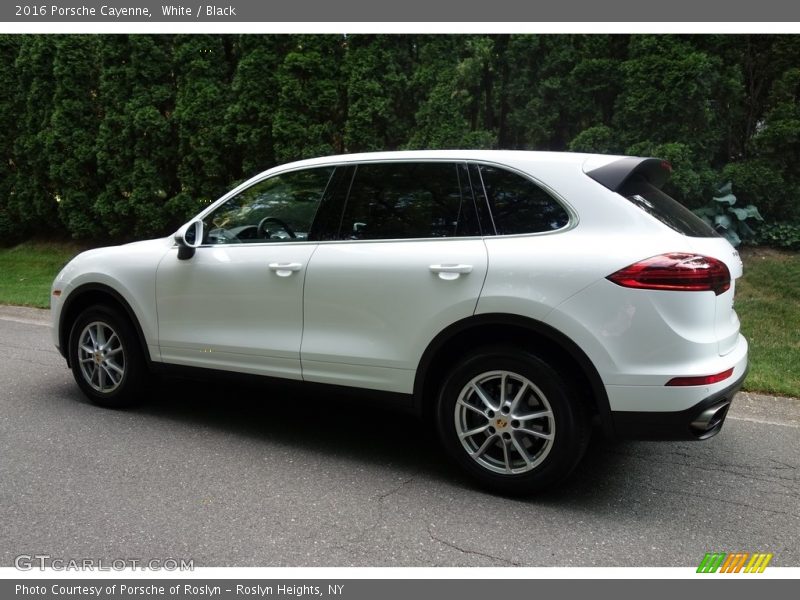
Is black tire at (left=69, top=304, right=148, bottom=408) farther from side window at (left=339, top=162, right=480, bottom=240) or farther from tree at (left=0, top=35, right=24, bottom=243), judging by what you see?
tree at (left=0, top=35, right=24, bottom=243)

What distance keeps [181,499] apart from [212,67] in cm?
990

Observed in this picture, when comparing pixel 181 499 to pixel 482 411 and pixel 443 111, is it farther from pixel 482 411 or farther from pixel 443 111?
pixel 443 111

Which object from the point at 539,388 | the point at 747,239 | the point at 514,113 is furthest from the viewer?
the point at 514,113

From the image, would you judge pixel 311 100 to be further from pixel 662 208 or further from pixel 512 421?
pixel 512 421

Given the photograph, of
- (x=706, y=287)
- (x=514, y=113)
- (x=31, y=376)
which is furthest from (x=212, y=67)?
(x=706, y=287)

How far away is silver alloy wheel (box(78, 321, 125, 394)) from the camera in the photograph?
4.96 meters

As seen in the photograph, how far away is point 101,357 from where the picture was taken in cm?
498

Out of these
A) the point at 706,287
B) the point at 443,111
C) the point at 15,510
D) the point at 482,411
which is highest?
the point at 443,111

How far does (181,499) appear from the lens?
354 centimetres

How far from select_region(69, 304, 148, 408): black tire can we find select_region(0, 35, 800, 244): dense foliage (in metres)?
6.01

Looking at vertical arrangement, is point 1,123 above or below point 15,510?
above

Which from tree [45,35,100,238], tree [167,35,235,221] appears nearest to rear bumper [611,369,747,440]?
tree [167,35,235,221]

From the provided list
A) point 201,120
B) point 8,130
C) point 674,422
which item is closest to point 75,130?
point 8,130

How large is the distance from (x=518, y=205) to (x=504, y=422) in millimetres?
1143
